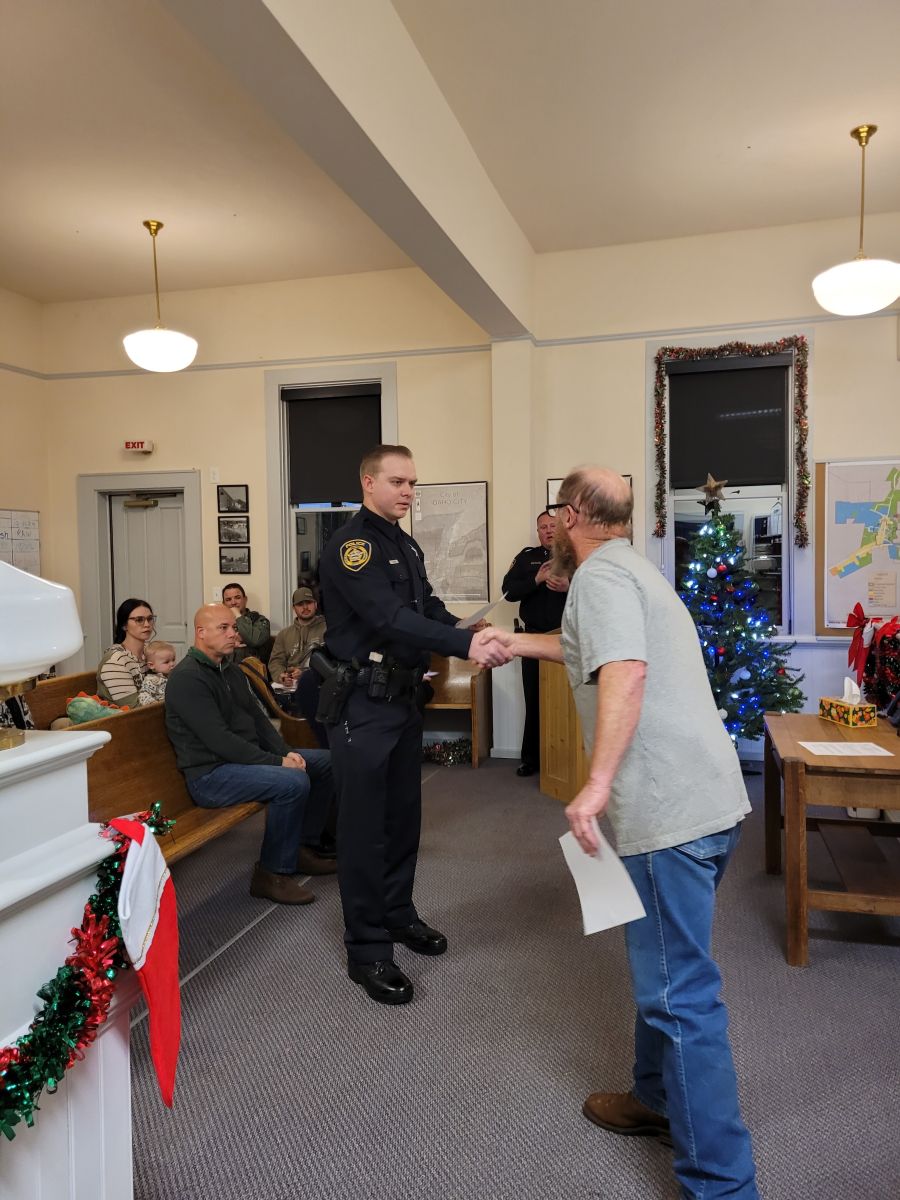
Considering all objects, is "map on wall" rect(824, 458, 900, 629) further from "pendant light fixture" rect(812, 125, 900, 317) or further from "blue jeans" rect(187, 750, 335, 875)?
"blue jeans" rect(187, 750, 335, 875)

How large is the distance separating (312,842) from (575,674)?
249cm

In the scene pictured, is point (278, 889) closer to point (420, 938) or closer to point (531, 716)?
point (420, 938)

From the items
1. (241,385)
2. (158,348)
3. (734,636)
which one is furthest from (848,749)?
(241,385)

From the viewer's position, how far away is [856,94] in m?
4.10

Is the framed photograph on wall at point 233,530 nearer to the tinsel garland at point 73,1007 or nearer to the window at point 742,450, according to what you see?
the window at point 742,450

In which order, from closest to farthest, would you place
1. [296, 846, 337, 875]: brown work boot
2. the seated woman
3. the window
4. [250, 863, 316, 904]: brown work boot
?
1. [250, 863, 316, 904]: brown work boot
2. [296, 846, 337, 875]: brown work boot
3. the seated woman
4. the window

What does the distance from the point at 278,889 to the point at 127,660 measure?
5.07 feet

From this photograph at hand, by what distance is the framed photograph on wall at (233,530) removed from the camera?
269 inches

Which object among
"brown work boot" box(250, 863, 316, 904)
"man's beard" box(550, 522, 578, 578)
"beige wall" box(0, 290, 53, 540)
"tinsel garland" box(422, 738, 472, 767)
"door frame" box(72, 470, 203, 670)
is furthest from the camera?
"door frame" box(72, 470, 203, 670)

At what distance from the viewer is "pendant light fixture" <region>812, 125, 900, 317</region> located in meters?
4.45

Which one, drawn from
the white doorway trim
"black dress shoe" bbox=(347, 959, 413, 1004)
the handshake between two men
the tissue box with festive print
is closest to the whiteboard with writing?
the white doorway trim

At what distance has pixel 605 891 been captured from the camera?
1.73 m

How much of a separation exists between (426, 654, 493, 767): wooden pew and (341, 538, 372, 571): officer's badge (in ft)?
10.7

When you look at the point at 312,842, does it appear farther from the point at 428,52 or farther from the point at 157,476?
the point at 157,476
